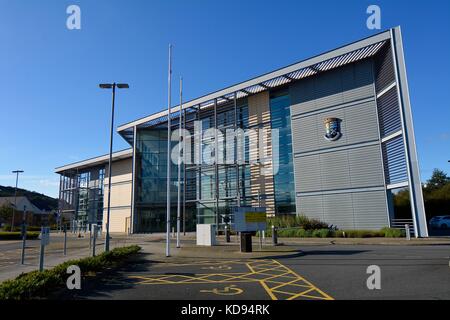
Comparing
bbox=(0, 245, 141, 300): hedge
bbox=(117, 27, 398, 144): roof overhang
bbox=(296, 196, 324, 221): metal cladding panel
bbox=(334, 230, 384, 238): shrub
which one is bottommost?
bbox=(0, 245, 141, 300): hedge

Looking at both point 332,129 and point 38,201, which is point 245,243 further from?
point 38,201

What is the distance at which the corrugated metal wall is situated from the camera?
27828mm

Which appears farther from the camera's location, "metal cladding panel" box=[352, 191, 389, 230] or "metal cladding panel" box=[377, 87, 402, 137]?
"metal cladding panel" box=[352, 191, 389, 230]

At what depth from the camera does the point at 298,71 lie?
31297 millimetres

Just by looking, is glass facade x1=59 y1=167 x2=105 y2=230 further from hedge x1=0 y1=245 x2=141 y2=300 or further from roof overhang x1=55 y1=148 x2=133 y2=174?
hedge x1=0 y1=245 x2=141 y2=300

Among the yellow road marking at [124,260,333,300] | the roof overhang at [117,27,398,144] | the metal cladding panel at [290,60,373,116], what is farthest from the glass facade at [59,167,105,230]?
the yellow road marking at [124,260,333,300]

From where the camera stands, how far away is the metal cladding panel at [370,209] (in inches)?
1059

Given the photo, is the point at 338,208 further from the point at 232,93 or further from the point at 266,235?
the point at 232,93

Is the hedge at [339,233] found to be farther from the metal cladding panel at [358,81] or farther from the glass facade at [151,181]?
the glass facade at [151,181]

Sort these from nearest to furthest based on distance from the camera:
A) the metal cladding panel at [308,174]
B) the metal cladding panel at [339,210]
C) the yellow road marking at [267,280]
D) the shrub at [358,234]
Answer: the yellow road marking at [267,280]
the shrub at [358,234]
the metal cladding panel at [339,210]
the metal cladding panel at [308,174]

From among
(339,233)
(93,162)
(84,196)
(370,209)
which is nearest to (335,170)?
(370,209)

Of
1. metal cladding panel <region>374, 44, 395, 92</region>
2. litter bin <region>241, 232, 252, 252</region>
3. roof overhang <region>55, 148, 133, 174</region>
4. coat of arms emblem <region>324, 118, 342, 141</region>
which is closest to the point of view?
litter bin <region>241, 232, 252, 252</region>

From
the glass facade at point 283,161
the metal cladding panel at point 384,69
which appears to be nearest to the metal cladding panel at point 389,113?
the metal cladding panel at point 384,69

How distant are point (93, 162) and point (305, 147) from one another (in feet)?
123
